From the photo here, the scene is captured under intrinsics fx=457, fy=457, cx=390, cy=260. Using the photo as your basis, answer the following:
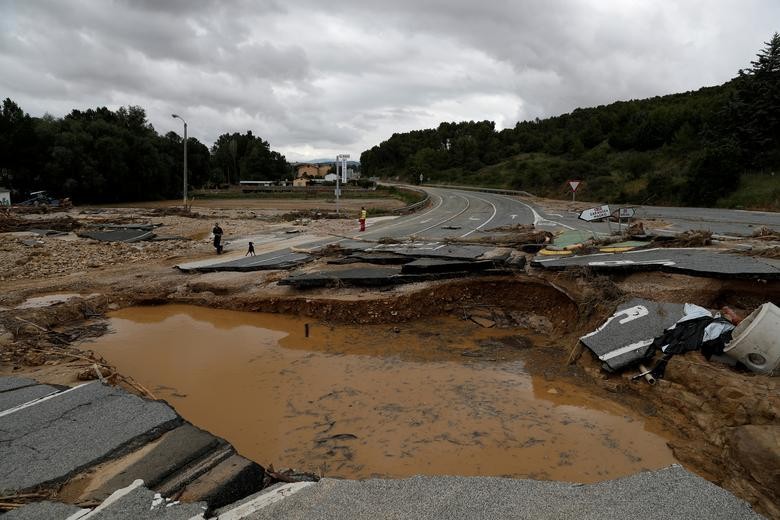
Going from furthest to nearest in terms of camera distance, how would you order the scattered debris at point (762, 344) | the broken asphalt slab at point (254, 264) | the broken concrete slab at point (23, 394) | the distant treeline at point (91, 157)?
the distant treeline at point (91, 157) < the broken asphalt slab at point (254, 264) < the scattered debris at point (762, 344) < the broken concrete slab at point (23, 394)

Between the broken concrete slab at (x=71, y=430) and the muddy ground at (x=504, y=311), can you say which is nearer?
the broken concrete slab at (x=71, y=430)

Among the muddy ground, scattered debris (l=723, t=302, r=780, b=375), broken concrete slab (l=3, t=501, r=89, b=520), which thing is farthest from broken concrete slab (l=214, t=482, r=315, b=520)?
scattered debris (l=723, t=302, r=780, b=375)

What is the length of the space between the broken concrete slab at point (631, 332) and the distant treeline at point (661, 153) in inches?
1054

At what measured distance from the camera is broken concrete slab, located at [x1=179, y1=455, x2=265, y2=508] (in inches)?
136

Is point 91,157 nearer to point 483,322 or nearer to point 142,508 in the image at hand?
point 483,322

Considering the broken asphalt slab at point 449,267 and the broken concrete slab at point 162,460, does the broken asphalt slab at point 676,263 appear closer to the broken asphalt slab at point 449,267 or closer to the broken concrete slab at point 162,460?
the broken asphalt slab at point 449,267

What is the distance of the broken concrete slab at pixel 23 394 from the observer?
4.95 m

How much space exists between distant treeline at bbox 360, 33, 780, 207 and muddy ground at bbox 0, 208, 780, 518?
2570cm

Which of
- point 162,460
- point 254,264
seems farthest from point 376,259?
point 162,460

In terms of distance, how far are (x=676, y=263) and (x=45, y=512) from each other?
10.4 metres

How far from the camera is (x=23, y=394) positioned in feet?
17.1

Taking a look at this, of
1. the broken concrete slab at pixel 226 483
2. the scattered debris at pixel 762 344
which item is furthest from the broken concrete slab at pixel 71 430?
the scattered debris at pixel 762 344

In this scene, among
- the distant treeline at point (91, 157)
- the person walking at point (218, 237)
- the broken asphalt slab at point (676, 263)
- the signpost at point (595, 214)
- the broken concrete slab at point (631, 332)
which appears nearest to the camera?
the broken concrete slab at point (631, 332)

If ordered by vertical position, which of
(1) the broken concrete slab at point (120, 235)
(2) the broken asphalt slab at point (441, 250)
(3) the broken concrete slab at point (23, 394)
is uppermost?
(2) the broken asphalt slab at point (441, 250)
